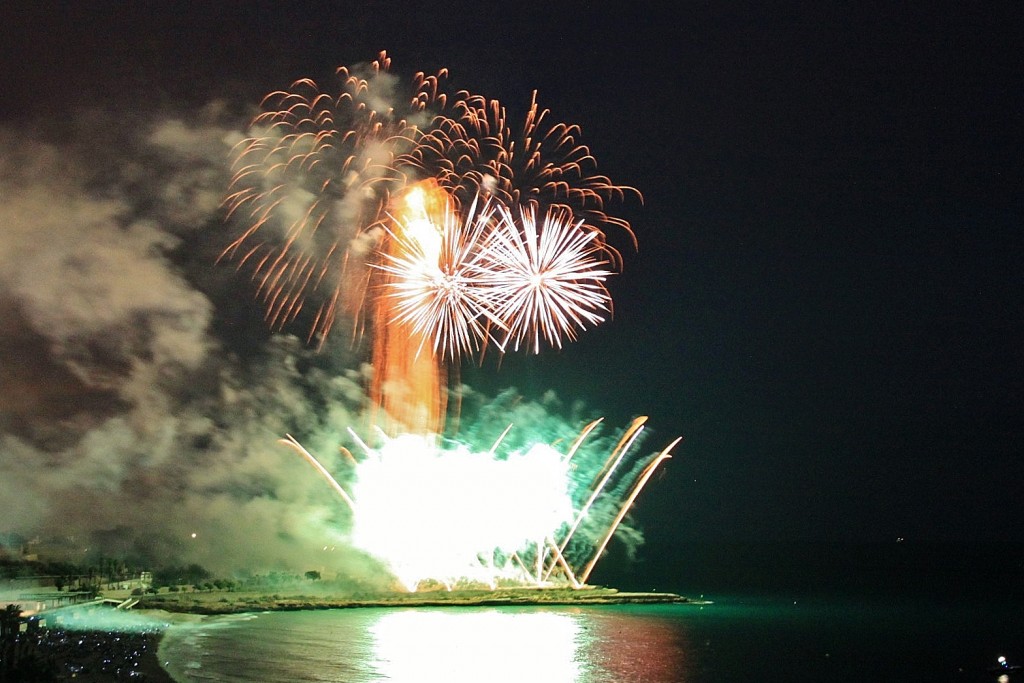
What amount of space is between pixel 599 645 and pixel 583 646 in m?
0.61

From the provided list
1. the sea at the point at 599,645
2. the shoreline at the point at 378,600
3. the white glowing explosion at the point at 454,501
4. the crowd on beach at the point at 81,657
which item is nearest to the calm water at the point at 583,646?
the sea at the point at 599,645

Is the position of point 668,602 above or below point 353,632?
above

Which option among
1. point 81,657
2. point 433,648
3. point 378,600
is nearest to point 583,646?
point 433,648

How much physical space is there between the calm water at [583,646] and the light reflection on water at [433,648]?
4 centimetres

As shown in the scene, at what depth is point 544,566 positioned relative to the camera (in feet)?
119

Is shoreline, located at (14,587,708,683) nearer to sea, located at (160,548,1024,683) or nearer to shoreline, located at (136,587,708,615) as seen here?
shoreline, located at (136,587,708,615)

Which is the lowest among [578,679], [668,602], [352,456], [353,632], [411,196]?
[578,679]

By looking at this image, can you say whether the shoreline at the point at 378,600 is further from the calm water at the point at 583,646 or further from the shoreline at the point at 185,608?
the calm water at the point at 583,646

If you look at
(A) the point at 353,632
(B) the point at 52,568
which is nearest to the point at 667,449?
(A) the point at 353,632

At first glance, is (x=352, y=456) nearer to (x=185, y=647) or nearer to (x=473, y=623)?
(x=473, y=623)

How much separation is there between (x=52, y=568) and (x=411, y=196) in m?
Result: 23.2

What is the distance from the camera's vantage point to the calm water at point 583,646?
1950 cm

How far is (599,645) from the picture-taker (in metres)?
24.1

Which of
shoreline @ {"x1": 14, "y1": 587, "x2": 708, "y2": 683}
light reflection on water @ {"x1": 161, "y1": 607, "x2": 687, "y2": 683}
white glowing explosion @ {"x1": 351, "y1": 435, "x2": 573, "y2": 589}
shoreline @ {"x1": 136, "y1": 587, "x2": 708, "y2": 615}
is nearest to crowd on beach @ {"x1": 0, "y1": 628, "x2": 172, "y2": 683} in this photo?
shoreline @ {"x1": 14, "y1": 587, "x2": 708, "y2": 683}
